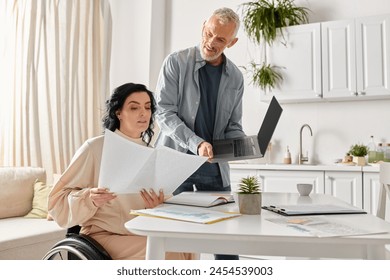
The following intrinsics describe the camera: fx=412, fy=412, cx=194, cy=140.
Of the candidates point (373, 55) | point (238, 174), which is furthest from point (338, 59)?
point (238, 174)

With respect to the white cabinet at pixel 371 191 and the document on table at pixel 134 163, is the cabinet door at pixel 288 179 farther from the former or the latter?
the document on table at pixel 134 163

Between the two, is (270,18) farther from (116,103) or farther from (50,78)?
(116,103)

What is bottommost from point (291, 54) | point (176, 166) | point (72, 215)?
point (72, 215)

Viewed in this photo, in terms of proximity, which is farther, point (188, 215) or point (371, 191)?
point (371, 191)

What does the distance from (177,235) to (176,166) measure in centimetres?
36

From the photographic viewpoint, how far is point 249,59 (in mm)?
3818

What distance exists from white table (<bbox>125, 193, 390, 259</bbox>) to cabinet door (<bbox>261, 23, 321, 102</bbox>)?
2.43 metres

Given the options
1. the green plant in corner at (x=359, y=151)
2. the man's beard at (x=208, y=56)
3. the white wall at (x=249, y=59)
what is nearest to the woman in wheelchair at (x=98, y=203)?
the man's beard at (x=208, y=56)

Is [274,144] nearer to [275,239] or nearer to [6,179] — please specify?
[6,179]

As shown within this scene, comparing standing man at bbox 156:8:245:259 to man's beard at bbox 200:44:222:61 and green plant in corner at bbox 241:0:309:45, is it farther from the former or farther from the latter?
green plant in corner at bbox 241:0:309:45

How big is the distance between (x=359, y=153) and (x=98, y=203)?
250cm

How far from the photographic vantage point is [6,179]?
2.74 metres

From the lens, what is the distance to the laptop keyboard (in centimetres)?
142

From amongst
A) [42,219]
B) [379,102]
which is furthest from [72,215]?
[379,102]
